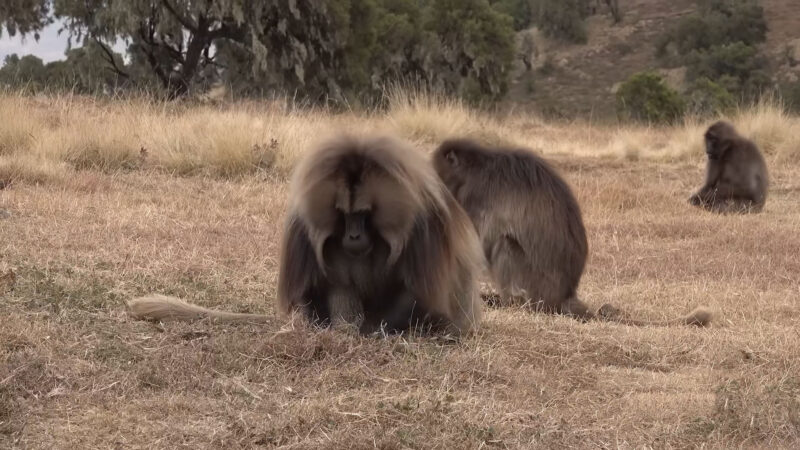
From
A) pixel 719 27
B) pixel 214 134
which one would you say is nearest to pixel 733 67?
pixel 719 27

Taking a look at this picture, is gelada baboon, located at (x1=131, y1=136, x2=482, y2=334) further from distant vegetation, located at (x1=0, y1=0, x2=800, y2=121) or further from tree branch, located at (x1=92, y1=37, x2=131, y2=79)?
tree branch, located at (x1=92, y1=37, x2=131, y2=79)

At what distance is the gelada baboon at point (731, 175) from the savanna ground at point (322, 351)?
62.5 inches

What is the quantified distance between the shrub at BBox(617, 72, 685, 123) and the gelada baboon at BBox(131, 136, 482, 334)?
26397 mm

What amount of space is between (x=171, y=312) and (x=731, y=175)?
8.44 m

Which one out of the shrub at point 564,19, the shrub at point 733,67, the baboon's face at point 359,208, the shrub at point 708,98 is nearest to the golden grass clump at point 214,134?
the baboon's face at point 359,208

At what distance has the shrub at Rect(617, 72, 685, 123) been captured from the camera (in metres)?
31.0

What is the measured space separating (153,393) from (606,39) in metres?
59.6

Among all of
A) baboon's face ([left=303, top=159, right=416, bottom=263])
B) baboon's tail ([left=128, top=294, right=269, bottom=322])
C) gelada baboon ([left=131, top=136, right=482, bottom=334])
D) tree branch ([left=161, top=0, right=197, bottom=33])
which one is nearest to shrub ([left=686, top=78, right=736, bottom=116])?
tree branch ([left=161, top=0, right=197, bottom=33])

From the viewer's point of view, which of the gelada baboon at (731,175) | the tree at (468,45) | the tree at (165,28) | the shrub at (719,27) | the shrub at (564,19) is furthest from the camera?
the shrub at (564,19)

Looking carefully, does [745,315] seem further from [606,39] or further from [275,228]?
[606,39]

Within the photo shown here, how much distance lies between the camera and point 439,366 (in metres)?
4.38

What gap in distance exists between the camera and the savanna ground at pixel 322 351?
12.1 feet

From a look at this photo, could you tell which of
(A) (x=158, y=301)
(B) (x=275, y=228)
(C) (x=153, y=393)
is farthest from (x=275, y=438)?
(B) (x=275, y=228)

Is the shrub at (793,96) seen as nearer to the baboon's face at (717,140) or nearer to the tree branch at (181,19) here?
the tree branch at (181,19)
